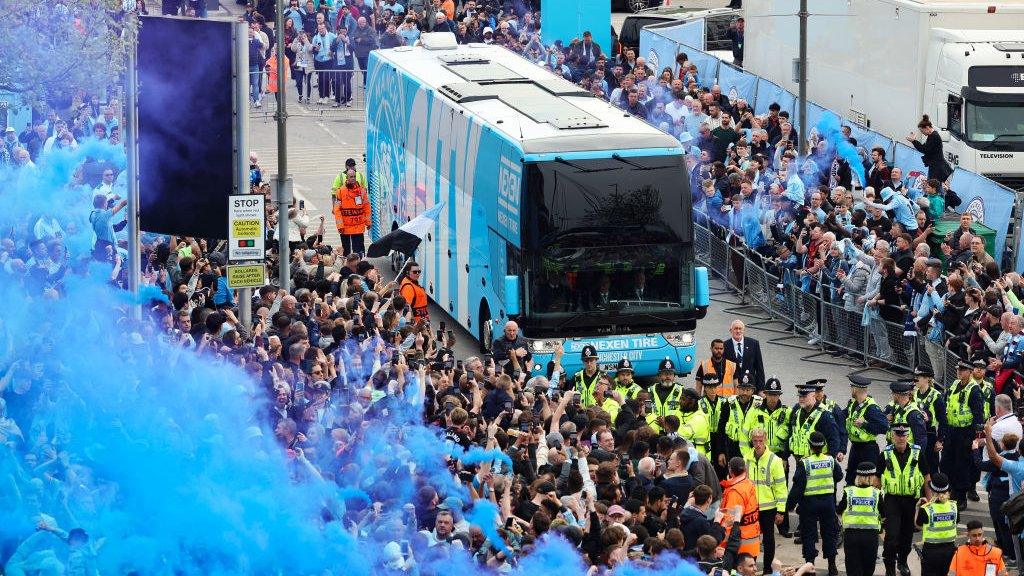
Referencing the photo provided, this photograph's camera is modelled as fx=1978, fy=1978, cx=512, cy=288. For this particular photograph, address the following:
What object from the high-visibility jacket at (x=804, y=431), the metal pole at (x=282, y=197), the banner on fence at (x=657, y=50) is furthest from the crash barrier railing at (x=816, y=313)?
the banner on fence at (x=657, y=50)

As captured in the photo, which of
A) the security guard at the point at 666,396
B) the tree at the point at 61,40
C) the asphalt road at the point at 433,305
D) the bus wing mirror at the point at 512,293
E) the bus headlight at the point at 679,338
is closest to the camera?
the tree at the point at 61,40

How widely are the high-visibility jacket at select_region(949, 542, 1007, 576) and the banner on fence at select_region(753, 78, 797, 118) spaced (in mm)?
17603

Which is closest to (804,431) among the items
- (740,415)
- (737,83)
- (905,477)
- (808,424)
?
(808,424)

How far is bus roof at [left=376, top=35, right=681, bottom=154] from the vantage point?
22.7m

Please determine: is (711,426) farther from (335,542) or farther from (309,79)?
(309,79)

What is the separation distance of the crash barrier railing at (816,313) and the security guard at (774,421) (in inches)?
161

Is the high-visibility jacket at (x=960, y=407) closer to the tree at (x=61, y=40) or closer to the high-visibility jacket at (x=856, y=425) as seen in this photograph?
the high-visibility jacket at (x=856, y=425)

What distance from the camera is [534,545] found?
1397 centimetres

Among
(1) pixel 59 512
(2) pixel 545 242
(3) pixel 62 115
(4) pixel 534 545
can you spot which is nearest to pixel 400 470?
(4) pixel 534 545

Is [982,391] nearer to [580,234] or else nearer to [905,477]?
[905,477]

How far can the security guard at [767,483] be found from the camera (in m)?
17.8

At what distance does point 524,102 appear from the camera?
2486cm

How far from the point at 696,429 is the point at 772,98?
16.2 meters

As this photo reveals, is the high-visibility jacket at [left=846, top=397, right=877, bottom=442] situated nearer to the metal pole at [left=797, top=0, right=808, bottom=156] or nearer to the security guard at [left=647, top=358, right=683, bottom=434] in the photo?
the security guard at [left=647, top=358, right=683, bottom=434]
